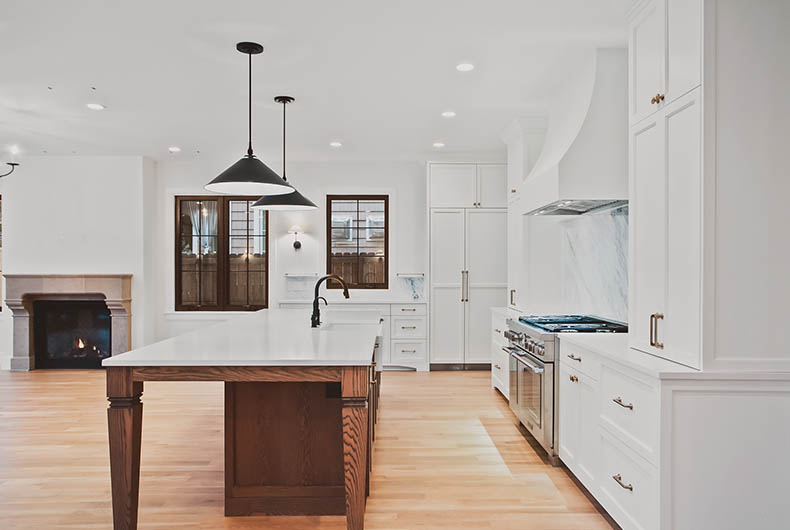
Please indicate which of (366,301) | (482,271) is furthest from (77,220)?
(482,271)

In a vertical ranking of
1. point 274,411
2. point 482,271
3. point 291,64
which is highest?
point 291,64

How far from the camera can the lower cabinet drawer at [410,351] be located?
677cm

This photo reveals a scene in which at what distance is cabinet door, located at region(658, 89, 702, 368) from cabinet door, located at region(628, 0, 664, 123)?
8.5 inches

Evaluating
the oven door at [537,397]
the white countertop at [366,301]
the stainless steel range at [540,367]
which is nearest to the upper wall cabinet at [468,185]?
the white countertop at [366,301]

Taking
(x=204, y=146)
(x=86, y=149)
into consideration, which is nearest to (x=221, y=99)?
(x=204, y=146)

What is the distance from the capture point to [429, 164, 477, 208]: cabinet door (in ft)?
21.9

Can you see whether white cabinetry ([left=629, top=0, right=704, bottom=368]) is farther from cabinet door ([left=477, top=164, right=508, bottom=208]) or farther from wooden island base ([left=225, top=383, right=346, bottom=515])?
cabinet door ([left=477, top=164, right=508, bottom=208])

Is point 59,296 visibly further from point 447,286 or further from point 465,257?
point 465,257

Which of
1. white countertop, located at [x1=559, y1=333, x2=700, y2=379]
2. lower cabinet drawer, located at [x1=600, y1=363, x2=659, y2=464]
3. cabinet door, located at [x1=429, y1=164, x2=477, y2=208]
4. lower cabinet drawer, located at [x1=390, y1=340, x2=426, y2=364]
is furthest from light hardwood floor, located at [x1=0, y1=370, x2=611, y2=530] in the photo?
cabinet door, located at [x1=429, y1=164, x2=477, y2=208]

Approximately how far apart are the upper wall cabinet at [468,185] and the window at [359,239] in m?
0.87

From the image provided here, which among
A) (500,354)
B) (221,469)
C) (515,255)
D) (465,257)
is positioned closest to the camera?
(221,469)

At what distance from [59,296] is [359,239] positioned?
3.71 m

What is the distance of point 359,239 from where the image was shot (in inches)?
287

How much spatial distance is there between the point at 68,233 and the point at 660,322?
22.7 ft
